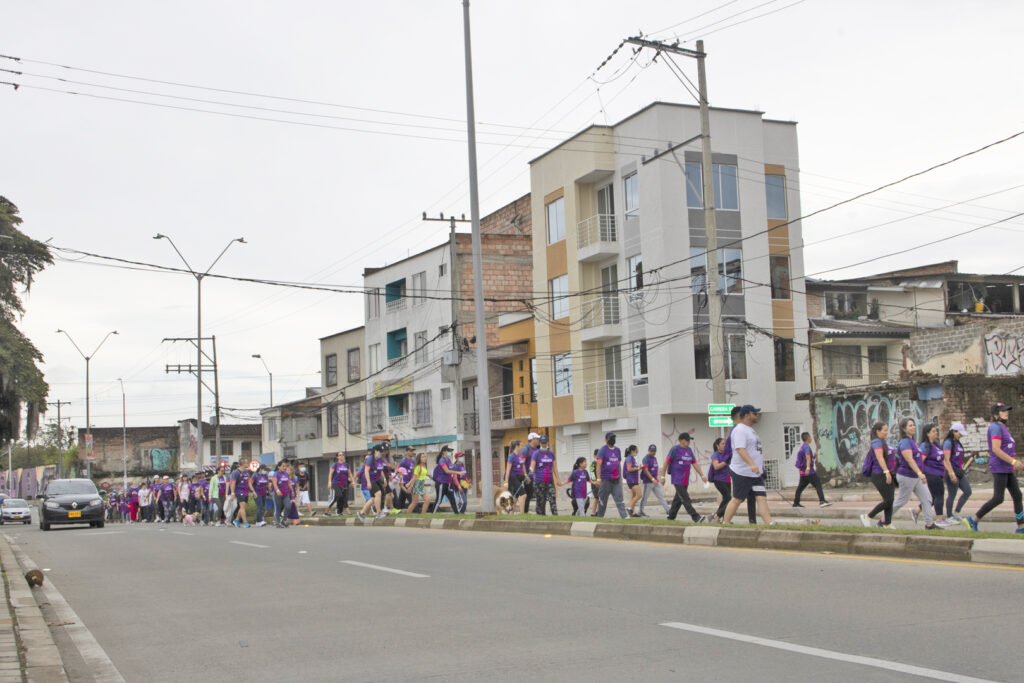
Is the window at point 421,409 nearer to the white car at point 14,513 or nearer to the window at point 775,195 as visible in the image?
the white car at point 14,513

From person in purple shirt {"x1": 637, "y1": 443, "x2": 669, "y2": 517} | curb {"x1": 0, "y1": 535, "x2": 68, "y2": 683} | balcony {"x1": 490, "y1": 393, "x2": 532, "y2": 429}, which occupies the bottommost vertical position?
curb {"x1": 0, "y1": 535, "x2": 68, "y2": 683}

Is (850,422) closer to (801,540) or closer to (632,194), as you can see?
(632,194)

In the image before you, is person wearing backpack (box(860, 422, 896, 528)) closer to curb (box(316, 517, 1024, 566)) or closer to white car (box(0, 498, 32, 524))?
curb (box(316, 517, 1024, 566))

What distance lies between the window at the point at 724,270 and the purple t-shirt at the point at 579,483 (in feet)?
56.8

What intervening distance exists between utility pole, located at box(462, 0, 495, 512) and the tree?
1467 centimetres

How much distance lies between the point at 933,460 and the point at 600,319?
1002 inches

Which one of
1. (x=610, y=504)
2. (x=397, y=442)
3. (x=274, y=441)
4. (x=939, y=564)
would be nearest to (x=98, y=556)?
(x=939, y=564)

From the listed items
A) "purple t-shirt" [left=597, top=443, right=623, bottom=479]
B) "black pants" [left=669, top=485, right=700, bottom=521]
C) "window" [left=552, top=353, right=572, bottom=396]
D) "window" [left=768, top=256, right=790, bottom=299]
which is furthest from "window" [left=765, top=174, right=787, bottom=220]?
"black pants" [left=669, top=485, right=700, bottom=521]

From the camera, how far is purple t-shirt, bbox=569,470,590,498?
21.0 m

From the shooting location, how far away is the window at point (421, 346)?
53.4 m

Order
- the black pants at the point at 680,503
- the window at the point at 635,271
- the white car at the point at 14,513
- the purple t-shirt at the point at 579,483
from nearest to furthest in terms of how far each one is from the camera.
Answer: the black pants at the point at 680,503 < the purple t-shirt at the point at 579,483 < the window at the point at 635,271 < the white car at the point at 14,513

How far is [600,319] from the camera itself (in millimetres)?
39656

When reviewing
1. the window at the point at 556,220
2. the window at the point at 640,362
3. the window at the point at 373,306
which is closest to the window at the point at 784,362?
the window at the point at 640,362

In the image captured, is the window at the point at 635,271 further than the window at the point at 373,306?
No
